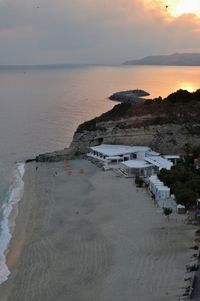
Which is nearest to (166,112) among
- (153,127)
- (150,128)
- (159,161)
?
(153,127)

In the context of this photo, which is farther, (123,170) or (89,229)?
(123,170)

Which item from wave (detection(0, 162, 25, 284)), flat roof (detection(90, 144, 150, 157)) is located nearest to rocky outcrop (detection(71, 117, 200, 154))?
flat roof (detection(90, 144, 150, 157))

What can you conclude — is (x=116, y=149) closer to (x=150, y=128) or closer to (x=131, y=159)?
(x=131, y=159)

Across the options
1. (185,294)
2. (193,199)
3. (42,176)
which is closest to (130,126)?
(42,176)

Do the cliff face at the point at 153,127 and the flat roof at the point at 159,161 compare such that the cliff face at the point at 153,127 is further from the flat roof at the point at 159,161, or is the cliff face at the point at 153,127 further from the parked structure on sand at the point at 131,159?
the flat roof at the point at 159,161

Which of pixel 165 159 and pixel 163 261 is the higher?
pixel 165 159

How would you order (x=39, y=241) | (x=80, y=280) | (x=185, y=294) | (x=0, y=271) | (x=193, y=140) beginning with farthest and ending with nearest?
(x=193, y=140)
(x=39, y=241)
(x=0, y=271)
(x=80, y=280)
(x=185, y=294)

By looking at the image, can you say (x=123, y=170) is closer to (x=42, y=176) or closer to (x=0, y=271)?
(x=42, y=176)
